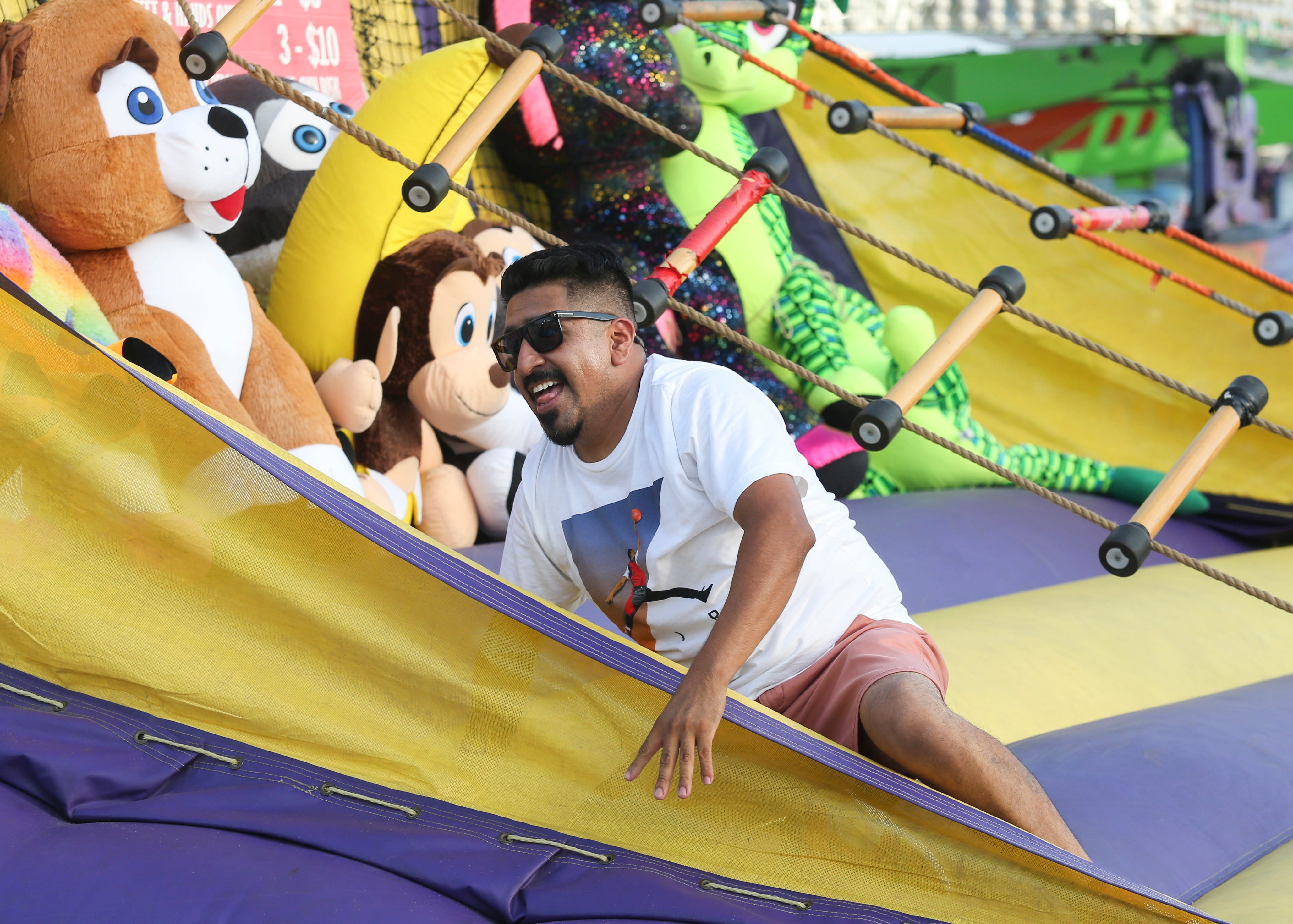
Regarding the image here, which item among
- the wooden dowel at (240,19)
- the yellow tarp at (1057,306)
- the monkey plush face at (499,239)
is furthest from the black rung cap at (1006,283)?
the yellow tarp at (1057,306)

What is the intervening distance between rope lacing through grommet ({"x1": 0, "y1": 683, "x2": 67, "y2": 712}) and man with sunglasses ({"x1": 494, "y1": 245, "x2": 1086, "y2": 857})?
16.7 inches

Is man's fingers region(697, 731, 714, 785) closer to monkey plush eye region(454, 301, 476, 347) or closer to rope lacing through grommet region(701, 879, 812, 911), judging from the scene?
rope lacing through grommet region(701, 879, 812, 911)

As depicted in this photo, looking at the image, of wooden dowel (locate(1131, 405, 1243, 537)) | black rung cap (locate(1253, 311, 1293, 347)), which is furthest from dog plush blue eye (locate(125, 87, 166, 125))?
black rung cap (locate(1253, 311, 1293, 347))

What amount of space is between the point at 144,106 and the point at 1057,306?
6.44 ft

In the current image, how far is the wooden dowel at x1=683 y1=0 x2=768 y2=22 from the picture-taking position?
1.96 meters

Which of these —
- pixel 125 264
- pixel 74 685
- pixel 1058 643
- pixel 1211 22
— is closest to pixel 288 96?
pixel 125 264

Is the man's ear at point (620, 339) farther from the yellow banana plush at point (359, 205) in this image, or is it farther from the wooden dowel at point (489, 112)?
the yellow banana plush at point (359, 205)

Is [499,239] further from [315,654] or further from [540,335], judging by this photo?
[315,654]

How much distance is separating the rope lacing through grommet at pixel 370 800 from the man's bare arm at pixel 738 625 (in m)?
0.19

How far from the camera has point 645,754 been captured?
84 centimetres

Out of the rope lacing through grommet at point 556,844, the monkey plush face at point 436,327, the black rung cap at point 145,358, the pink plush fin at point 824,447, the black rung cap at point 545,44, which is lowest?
the rope lacing through grommet at point 556,844

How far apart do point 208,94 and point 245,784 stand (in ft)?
3.27

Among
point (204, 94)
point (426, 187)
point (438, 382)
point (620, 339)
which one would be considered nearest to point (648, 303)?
point (620, 339)

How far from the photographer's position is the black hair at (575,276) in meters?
1.11
